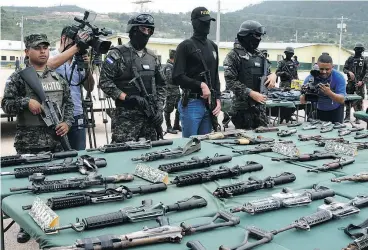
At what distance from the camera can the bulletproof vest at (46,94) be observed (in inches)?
153

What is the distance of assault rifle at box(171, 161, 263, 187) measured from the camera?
2828 millimetres

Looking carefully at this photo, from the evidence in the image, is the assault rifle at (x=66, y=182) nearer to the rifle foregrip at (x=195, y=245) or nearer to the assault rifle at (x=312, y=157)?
the rifle foregrip at (x=195, y=245)

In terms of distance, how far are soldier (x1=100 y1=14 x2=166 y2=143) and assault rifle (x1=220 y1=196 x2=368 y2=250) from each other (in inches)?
98.0

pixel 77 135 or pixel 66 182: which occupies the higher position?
pixel 66 182

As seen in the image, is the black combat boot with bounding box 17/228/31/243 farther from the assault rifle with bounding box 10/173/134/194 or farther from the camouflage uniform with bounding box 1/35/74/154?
the assault rifle with bounding box 10/173/134/194

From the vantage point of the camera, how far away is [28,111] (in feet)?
12.7

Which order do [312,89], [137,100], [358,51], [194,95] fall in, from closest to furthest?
[137,100], [194,95], [312,89], [358,51]

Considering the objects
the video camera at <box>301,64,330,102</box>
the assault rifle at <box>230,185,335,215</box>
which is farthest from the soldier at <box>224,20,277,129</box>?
the assault rifle at <box>230,185,335,215</box>

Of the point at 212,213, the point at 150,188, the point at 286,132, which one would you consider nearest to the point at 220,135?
the point at 286,132

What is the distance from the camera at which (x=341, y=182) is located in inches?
118

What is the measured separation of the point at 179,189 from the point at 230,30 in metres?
58.0

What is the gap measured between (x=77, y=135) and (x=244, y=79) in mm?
2117

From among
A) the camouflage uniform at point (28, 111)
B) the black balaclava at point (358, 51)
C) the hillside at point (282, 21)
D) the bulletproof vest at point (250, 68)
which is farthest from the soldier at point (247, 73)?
the hillside at point (282, 21)

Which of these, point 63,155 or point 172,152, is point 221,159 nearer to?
point 172,152
